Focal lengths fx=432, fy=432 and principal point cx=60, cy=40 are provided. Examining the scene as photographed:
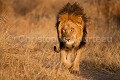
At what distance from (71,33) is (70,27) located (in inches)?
5.5

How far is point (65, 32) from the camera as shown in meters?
9.61

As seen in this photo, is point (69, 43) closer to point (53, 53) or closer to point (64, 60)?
point (64, 60)

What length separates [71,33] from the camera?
31.6 ft

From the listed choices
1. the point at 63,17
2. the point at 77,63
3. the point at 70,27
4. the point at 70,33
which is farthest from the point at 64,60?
the point at 63,17

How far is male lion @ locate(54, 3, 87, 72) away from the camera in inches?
379

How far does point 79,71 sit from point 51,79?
1959mm

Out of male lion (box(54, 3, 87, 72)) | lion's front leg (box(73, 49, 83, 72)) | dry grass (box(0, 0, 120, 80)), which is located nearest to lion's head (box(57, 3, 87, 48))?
male lion (box(54, 3, 87, 72))

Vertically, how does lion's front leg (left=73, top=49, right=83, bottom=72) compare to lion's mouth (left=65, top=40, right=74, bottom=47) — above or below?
below

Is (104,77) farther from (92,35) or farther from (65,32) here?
(92,35)

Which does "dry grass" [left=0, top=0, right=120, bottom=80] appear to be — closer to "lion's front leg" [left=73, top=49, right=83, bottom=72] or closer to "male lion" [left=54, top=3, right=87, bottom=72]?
"lion's front leg" [left=73, top=49, right=83, bottom=72]

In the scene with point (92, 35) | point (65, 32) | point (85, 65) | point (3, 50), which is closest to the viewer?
point (3, 50)

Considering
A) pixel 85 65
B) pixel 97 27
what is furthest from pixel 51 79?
pixel 97 27

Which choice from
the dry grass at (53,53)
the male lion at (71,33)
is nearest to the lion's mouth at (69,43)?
the male lion at (71,33)

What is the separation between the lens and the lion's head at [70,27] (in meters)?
9.62
